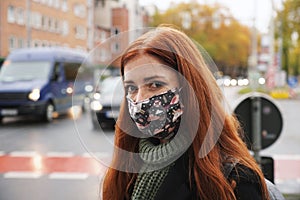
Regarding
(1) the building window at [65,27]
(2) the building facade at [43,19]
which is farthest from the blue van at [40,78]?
(1) the building window at [65,27]

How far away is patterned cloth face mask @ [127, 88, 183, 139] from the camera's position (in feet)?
4.31

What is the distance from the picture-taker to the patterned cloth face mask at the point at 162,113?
1314 mm

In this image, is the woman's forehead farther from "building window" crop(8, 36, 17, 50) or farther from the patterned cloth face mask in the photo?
"building window" crop(8, 36, 17, 50)

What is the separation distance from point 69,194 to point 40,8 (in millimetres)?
2939

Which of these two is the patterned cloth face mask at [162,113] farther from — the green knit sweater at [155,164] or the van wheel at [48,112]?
the van wheel at [48,112]

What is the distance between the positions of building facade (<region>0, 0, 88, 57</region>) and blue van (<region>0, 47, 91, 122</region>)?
85.2 inches

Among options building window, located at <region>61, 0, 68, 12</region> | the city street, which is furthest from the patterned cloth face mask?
building window, located at <region>61, 0, 68, 12</region>

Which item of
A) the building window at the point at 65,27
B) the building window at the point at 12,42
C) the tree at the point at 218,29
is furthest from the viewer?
the tree at the point at 218,29

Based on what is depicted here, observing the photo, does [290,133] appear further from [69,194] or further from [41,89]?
[69,194]

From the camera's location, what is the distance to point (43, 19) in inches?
252

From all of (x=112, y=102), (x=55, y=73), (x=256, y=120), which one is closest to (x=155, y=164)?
(x=112, y=102)

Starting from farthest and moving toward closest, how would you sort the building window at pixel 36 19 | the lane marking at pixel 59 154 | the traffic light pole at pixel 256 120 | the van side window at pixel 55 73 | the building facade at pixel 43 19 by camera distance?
the van side window at pixel 55 73
the lane marking at pixel 59 154
the building window at pixel 36 19
the building facade at pixel 43 19
the traffic light pole at pixel 256 120

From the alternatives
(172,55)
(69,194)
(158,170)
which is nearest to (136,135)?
(158,170)

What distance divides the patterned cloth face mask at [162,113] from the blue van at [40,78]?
11.1 meters
